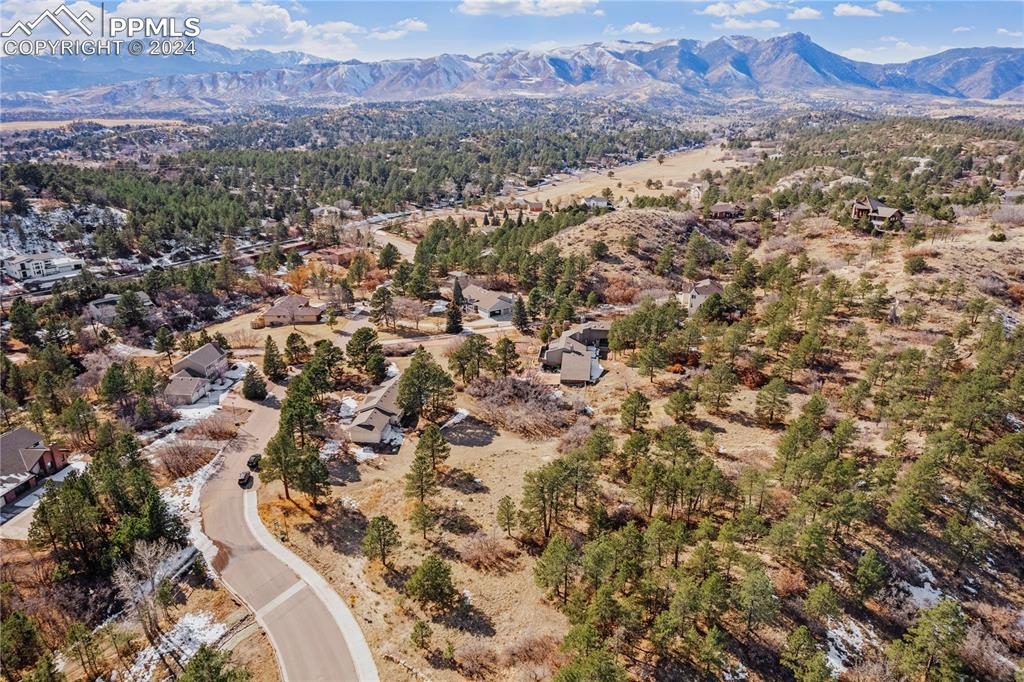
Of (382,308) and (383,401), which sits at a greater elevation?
(382,308)

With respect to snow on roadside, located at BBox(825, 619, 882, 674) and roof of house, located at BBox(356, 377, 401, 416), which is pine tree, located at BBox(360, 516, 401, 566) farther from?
snow on roadside, located at BBox(825, 619, 882, 674)

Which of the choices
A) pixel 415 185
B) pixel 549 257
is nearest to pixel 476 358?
pixel 549 257

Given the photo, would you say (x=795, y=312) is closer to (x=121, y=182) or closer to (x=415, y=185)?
(x=415, y=185)

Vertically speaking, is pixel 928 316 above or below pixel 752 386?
above

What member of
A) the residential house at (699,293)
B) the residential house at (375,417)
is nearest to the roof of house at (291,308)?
the residential house at (375,417)

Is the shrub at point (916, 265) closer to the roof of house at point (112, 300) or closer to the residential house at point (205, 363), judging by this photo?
the residential house at point (205, 363)

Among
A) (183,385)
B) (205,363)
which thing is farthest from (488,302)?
(183,385)

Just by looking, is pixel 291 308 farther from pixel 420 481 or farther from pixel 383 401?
pixel 420 481

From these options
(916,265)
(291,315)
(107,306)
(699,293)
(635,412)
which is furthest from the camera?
(291,315)
